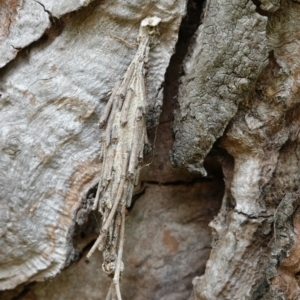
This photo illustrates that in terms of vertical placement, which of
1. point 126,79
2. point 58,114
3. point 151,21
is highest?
point 151,21

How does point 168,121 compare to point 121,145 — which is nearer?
point 121,145

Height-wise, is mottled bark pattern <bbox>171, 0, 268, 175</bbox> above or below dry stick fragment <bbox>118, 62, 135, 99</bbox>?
above

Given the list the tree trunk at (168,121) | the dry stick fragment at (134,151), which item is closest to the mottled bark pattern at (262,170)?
the tree trunk at (168,121)

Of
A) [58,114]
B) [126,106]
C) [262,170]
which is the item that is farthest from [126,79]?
[262,170]

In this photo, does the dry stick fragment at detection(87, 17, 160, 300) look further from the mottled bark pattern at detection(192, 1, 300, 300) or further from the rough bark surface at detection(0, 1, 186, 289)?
the mottled bark pattern at detection(192, 1, 300, 300)

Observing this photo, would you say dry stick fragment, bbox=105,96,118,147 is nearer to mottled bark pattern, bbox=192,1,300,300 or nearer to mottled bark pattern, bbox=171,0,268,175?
mottled bark pattern, bbox=171,0,268,175

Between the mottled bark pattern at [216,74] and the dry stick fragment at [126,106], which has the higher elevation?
the mottled bark pattern at [216,74]

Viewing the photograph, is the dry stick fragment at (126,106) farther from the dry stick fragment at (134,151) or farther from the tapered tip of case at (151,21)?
the tapered tip of case at (151,21)

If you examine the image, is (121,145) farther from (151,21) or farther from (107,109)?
(151,21)

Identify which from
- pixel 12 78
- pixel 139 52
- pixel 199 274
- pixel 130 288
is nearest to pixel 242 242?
pixel 199 274

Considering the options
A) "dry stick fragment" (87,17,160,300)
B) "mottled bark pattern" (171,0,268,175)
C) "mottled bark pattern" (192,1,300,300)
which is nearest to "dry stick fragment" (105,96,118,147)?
"dry stick fragment" (87,17,160,300)
